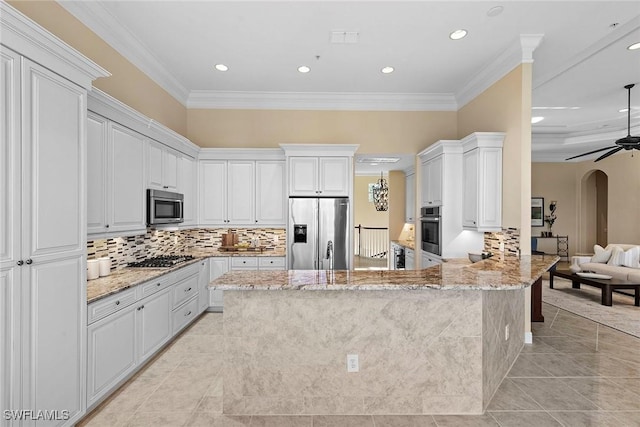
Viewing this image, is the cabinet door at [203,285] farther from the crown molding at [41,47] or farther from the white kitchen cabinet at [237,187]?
the crown molding at [41,47]

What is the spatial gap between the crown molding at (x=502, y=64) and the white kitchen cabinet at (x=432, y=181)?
1100 millimetres

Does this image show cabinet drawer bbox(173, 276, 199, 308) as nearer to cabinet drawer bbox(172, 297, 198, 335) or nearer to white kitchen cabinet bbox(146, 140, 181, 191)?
cabinet drawer bbox(172, 297, 198, 335)

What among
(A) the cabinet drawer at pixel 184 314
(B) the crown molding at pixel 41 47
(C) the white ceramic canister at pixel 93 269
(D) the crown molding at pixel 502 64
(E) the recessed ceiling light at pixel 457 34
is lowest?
(A) the cabinet drawer at pixel 184 314

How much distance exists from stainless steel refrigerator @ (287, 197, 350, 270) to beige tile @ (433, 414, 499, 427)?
2.56m

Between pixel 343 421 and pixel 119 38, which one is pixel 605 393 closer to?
pixel 343 421

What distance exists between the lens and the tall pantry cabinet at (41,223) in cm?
175

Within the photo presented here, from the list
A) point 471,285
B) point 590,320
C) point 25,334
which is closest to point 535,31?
point 471,285

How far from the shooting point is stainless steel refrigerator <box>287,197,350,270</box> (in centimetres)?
477

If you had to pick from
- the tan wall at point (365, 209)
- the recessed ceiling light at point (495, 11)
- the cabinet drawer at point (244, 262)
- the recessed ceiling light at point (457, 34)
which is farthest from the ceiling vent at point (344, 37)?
the tan wall at point (365, 209)

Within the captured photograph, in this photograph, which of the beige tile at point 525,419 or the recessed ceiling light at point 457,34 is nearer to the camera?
the beige tile at point 525,419

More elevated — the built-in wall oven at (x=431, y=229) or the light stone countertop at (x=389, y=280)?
the built-in wall oven at (x=431, y=229)

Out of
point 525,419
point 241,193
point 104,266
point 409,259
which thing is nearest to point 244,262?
point 241,193

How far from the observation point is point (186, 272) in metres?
4.10

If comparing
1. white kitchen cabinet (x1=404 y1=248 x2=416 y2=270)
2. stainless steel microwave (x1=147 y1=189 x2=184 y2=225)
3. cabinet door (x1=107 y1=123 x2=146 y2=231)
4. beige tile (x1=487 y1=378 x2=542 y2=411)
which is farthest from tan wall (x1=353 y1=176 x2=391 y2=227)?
beige tile (x1=487 y1=378 x2=542 y2=411)
